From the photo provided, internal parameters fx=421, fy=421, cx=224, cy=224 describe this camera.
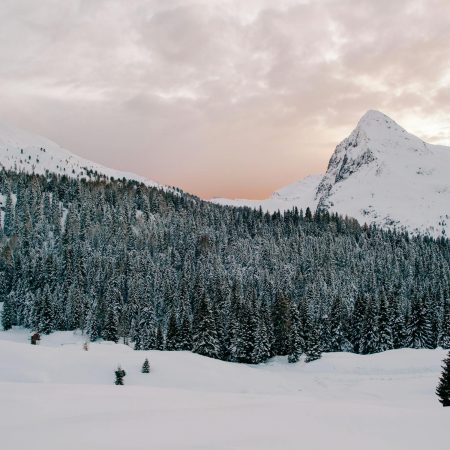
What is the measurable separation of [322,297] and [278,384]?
72.3m

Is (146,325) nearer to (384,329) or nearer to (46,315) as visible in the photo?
(46,315)

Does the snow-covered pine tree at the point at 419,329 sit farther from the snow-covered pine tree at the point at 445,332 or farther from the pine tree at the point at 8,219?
the pine tree at the point at 8,219

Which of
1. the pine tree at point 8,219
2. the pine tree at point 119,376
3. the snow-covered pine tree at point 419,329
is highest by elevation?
the pine tree at point 8,219

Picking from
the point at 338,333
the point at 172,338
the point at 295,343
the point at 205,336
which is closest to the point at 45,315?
the point at 172,338

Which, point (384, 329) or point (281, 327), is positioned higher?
point (384, 329)

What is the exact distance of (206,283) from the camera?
12775 centimetres

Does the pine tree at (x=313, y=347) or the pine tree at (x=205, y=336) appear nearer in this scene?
the pine tree at (x=313, y=347)

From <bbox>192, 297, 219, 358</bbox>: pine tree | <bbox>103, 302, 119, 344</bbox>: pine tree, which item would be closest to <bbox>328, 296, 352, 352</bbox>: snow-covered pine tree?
<bbox>192, 297, 219, 358</bbox>: pine tree

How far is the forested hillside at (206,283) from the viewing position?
8212 centimetres

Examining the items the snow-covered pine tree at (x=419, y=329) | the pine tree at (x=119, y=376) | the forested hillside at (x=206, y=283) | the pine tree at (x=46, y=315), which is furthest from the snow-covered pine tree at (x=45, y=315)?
the snow-covered pine tree at (x=419, y=329)

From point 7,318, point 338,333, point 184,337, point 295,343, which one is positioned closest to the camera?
point 295,343

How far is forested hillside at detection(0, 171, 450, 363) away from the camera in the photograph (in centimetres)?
8212

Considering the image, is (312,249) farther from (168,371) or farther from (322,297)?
(168,371)

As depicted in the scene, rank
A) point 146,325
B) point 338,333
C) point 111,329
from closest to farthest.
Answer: point 338,333
point 111,329
point 146,325
